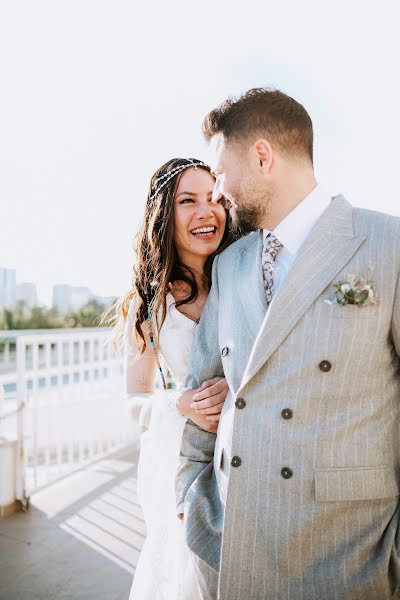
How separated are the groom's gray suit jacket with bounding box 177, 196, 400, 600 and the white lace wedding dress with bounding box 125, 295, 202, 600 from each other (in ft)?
2.22

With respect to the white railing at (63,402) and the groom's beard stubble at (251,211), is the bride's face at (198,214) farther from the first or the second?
the white railing at (63,402)

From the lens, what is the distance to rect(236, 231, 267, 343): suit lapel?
1804mm

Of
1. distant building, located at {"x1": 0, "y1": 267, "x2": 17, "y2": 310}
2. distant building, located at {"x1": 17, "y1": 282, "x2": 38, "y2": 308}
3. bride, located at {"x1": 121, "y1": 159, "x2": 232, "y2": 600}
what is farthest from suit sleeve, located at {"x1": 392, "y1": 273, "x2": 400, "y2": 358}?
distant building, located at {"x1": 17, "y1": 282, "x2": 38, "y2": 308}

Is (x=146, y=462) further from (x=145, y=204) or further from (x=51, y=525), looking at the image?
(x=51, y=525)

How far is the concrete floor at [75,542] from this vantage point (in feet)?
12.0

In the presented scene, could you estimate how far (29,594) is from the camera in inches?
140

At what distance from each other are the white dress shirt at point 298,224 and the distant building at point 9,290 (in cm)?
3458

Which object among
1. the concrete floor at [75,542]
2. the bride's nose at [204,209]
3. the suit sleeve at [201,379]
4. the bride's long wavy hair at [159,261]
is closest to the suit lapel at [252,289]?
the suit sleeve at [201,379]

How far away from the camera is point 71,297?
39469 mm

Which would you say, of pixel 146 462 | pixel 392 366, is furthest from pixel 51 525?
pixel 392 366

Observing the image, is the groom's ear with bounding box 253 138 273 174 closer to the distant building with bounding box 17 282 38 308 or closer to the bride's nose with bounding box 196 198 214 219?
the bride's nose with bounding box 196 198 214 219

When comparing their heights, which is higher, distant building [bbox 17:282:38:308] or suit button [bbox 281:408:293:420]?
suit button [bbox 281:408:293:420]

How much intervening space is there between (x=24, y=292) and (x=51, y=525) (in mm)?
34486

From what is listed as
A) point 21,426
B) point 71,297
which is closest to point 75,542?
point 21,426
